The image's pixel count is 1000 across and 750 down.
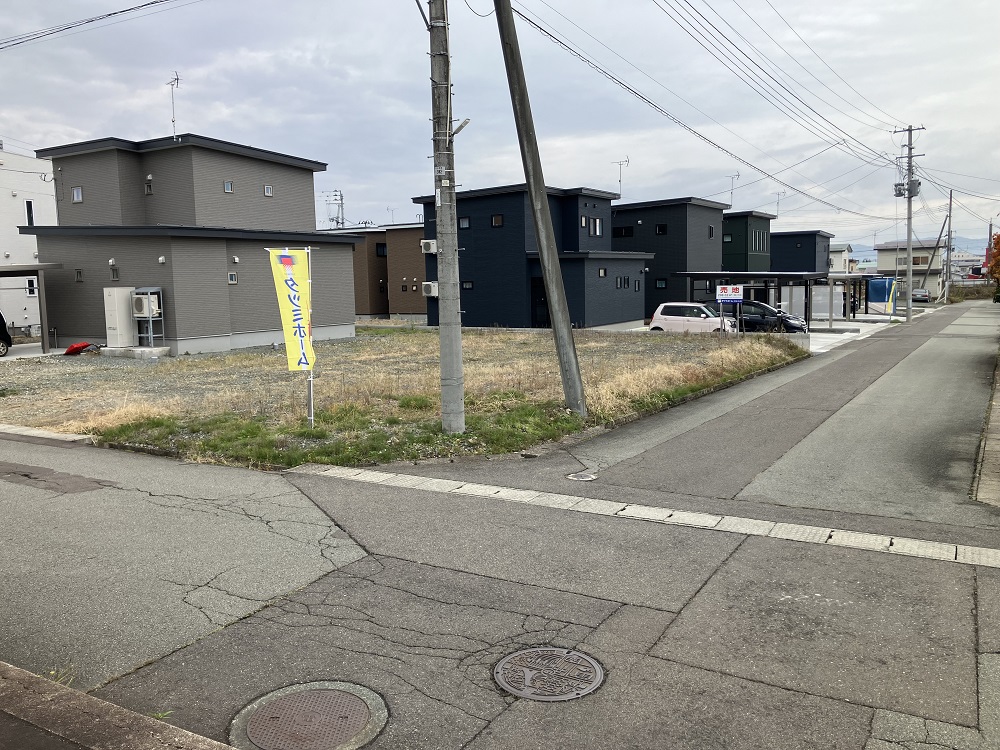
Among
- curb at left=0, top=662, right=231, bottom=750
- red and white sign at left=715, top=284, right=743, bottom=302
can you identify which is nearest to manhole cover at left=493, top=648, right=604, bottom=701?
curb at left=0, top=662, right=231, bottom=750

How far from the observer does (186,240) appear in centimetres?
2338

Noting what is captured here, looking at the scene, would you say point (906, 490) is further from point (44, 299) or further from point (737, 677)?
point (44, 299)

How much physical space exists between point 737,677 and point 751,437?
7.10 m

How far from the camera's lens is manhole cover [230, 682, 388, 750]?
11.2 ft

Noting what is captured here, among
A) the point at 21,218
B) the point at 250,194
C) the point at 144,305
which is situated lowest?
the point at 144,305

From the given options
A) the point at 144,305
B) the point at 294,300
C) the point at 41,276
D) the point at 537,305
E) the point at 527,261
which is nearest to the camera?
the point at 294,300

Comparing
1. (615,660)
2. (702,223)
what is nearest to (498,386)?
(615,660)

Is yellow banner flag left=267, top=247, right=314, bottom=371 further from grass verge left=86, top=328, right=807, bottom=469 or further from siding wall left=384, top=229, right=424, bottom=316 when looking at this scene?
siding wall left=384, top=229, right=424, bottom=316

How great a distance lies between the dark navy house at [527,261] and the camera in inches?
1330

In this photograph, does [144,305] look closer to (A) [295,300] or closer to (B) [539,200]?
(A) [295,300]

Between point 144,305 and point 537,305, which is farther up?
point 144,305

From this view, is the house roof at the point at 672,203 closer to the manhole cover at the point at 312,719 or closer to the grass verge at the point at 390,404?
the grass verge at the point at 390,404

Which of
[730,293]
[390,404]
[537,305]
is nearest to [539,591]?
[390,404]

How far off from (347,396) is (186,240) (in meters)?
13.0
